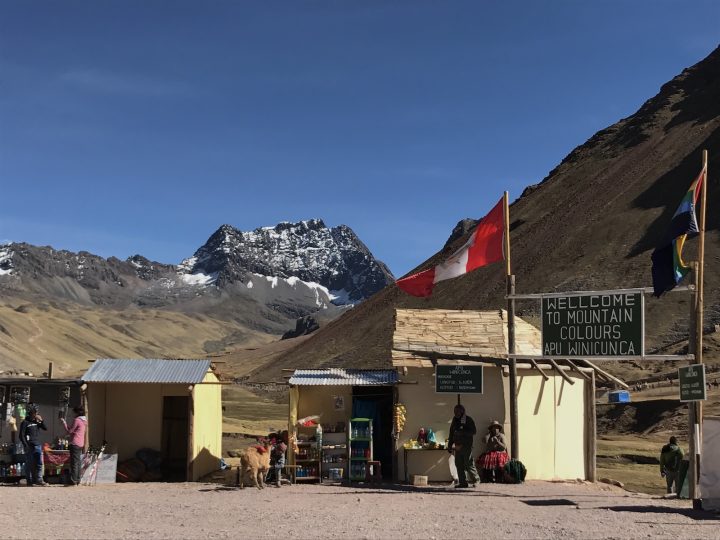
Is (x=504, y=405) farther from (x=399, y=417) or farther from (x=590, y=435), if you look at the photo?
(x=590, y=435)

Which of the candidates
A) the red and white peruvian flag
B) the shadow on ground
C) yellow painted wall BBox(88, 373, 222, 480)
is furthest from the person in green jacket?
yellow painted wall BBox(88, 373, 222, 480)

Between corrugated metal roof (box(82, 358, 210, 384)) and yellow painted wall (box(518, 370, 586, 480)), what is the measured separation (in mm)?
8162

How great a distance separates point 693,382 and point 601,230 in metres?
68.0

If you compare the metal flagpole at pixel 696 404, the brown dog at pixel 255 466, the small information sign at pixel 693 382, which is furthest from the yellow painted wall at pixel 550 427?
the brown dog at pixel 255 466

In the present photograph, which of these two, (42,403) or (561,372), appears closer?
(561,372)

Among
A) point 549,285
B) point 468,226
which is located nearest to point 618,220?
point 549,285

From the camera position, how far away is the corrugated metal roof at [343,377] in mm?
20125

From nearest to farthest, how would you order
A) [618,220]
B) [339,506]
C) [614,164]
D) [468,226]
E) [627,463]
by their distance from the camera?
[339,506], [627,463], [618,220], [614,164], [468,226]

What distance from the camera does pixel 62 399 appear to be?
Answer: 20.3 meters

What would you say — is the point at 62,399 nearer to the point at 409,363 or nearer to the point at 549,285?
the point at 409,363

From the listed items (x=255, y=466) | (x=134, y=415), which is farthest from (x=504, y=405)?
(x=134, y=415)

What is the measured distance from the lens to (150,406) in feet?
69.5

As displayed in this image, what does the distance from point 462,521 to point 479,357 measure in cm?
691

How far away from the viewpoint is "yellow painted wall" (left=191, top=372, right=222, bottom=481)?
20.4 meters
